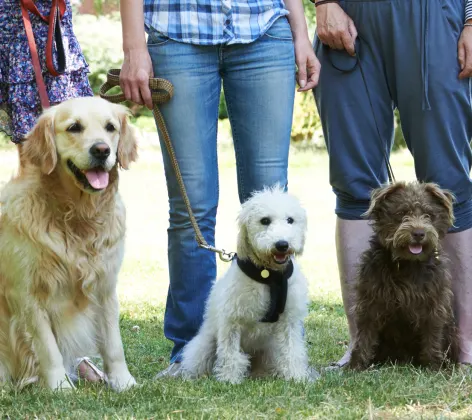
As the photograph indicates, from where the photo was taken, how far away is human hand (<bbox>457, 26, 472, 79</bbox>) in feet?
14.6

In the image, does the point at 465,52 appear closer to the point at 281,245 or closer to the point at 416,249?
the point at 416,249

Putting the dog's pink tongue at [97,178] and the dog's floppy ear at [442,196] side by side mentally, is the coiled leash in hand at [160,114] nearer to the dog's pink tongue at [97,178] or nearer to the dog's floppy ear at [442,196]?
the dog's pink tongue at [97,178]

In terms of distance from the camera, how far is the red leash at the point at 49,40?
4.56 m

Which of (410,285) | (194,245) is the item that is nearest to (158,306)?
(194,245)

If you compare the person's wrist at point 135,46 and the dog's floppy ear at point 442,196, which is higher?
the person's wrist at point 135,46

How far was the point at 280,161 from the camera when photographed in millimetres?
4617

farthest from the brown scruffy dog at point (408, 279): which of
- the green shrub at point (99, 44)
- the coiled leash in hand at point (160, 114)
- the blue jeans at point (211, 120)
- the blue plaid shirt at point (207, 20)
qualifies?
the green shrub at point (99, 44)

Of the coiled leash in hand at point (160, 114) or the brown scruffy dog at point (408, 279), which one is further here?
the brown scruffy dog at point (408, 279)

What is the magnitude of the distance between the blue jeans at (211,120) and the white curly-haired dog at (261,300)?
8.5 inches

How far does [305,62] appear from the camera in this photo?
15.2 ft

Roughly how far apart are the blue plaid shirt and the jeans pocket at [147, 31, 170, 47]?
0.02 metres

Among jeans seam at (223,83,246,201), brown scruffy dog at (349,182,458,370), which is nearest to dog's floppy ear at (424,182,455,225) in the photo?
brown scruffy dog at (349,182,458,370)

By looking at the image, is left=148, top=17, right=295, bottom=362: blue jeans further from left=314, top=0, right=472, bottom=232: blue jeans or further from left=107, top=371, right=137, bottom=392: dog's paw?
left=107, top=371, right=137, bottom=392: dog's paw

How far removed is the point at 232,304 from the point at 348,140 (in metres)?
1.12
